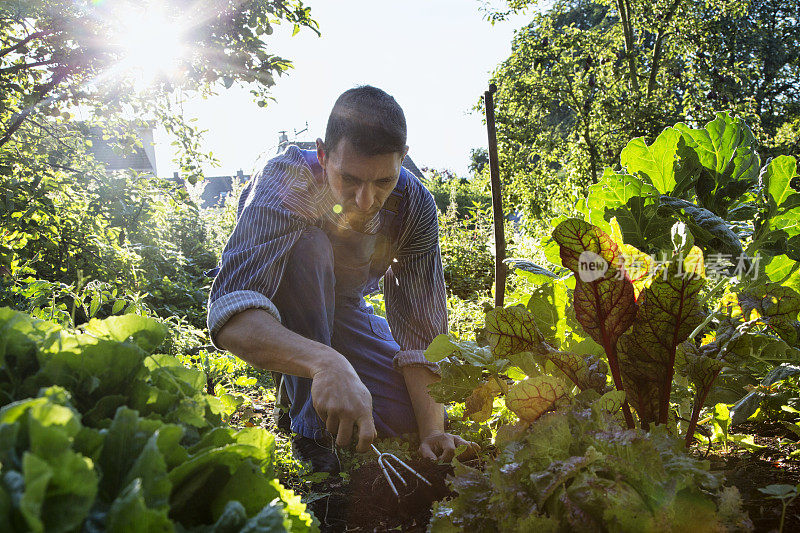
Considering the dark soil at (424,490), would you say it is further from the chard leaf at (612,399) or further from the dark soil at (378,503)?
the chard leaf at (612,399)

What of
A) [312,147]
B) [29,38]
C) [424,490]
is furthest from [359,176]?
[312,147]

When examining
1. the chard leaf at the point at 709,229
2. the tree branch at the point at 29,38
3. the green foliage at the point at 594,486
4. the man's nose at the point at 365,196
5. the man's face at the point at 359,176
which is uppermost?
the tree branch at the point at 29,38

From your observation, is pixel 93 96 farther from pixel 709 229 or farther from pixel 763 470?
pixel 763 470

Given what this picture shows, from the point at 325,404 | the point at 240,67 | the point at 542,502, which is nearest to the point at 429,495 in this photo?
the point at 325,404

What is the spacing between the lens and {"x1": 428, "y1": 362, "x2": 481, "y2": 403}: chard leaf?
138 cm

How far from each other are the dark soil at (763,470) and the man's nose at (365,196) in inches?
59.0

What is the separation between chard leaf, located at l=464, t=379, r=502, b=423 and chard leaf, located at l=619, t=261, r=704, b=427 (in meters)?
0.32

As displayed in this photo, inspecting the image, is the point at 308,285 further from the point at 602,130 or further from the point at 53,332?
the point at 602,130

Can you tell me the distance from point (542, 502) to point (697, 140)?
1174mm

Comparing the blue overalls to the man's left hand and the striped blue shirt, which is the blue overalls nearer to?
the striped blue shirt

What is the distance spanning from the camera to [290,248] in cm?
230

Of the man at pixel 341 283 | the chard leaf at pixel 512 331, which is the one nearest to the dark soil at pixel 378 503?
the man at pixel 341 283

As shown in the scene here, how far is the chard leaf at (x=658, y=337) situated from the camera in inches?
46.4

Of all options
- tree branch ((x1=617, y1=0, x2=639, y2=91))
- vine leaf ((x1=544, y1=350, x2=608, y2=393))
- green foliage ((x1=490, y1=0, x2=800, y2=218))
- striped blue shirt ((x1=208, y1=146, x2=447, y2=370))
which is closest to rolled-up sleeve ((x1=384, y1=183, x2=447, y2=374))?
striped blue shirt ((x1=208, y1=146, x2=447, y2=370))
